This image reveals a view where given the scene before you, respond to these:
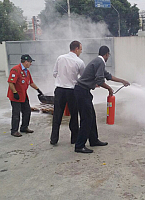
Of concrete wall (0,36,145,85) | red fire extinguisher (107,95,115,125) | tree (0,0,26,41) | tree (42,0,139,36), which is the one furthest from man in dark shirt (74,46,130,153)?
tree (42,0,139,36)

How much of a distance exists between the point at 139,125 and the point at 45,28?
861 cm

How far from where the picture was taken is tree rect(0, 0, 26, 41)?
1555 cm

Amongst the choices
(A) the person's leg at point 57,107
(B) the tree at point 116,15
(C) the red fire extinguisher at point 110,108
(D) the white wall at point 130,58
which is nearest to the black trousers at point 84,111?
(A) the person's leg at point 57,107

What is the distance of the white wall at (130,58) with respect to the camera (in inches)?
439

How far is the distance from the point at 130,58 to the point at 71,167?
336 inches

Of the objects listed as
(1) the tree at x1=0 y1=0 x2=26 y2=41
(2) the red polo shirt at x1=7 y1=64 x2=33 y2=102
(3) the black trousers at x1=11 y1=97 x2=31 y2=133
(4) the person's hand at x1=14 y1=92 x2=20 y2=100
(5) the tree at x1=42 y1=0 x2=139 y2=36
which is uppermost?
(5) the tree at x1=42 y1=0 x2=139 y2=36

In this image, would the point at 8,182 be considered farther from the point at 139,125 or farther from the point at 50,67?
the point at 50,67

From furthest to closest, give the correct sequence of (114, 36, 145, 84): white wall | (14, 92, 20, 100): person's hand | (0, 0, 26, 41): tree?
(0, 0, 26, 41): tree
(114, 36, 145, 84): white wall
(14, 92, 20, 100): person's hand

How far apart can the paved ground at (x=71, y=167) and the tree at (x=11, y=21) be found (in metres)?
10.2

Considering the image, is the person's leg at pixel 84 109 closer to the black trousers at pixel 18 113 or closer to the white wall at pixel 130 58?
the black trousers at pixel 18 113

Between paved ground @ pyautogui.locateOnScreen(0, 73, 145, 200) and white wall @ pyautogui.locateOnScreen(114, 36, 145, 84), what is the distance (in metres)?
6.03

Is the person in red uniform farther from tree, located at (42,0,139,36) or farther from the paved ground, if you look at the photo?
tree, located at (42,0,139,36)

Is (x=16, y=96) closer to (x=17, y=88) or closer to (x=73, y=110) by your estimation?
(x=17, y=88)

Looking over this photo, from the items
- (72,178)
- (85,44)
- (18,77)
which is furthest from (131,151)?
(85,44)
